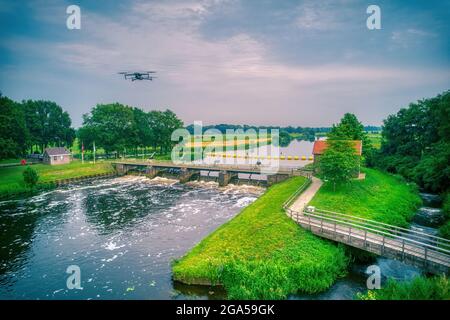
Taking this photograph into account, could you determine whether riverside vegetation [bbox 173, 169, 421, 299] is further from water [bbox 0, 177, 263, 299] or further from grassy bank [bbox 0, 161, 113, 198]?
grassy bank [bbox 0, 161, 113, 198]

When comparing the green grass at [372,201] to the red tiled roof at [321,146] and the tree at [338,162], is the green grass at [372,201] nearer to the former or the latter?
the tree at [338,162]

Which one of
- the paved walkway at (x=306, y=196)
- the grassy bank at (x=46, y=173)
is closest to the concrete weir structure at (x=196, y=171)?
the grassy bank at (x=46, y=173)

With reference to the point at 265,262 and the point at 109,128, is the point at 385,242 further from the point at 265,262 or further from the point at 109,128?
the point at 109,128

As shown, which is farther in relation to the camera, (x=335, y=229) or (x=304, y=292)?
(x=335, y=229)

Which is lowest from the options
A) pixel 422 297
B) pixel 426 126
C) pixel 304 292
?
pixel 304 292

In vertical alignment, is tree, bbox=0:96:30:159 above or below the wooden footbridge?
above

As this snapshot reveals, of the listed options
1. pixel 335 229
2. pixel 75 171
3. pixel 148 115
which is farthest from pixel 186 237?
pixel 148 115

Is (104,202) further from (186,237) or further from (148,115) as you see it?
(148,115)

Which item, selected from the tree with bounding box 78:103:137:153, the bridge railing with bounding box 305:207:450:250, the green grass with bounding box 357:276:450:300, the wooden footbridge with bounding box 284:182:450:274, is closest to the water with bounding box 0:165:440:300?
the wooden footbridge with bounding box 284:182:450:274
